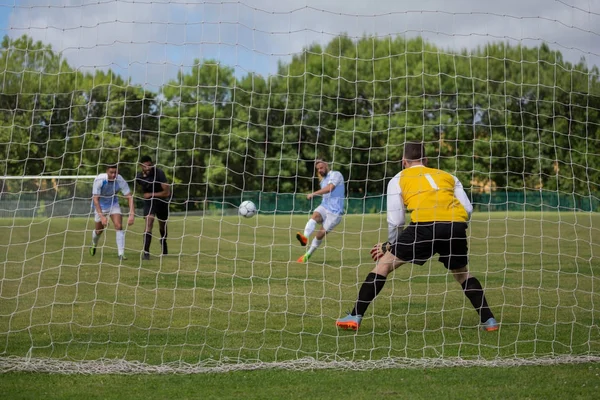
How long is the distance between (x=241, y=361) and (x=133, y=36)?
2890 millimetres

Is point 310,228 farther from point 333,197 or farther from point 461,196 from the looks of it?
point 461,196

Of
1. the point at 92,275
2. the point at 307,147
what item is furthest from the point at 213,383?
the point at 307,147

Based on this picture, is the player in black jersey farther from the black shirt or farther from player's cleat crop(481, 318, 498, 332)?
player's cleat crop(481, 318, 498, 332)

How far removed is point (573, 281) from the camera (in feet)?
37.2

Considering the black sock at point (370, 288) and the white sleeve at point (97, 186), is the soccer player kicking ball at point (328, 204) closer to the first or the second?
the white sleeve at point (97, 186)

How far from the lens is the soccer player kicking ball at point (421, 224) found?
6816 mm

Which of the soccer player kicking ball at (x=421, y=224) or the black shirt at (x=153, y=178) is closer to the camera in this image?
the soccer player kicking ball at (x=421, y=224)

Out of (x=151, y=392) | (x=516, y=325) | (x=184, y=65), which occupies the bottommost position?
(x=151, y=392)

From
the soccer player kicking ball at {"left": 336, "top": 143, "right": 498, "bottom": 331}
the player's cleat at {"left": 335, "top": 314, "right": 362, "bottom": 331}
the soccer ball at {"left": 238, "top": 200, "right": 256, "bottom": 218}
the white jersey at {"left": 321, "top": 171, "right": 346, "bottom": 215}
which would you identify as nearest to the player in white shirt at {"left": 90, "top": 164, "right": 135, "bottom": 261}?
the soccer ball at {"left": 238, "top": 200, "right": 256, "bottom": 218}

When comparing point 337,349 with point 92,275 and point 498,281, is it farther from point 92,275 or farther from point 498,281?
point 92,275

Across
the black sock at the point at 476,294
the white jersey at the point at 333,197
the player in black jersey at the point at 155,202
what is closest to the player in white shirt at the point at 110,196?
the player in black jersey at the point at 155,202

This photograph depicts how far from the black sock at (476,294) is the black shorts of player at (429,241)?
0.37 meters

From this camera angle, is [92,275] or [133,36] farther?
[92,275]

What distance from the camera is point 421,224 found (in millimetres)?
6848
